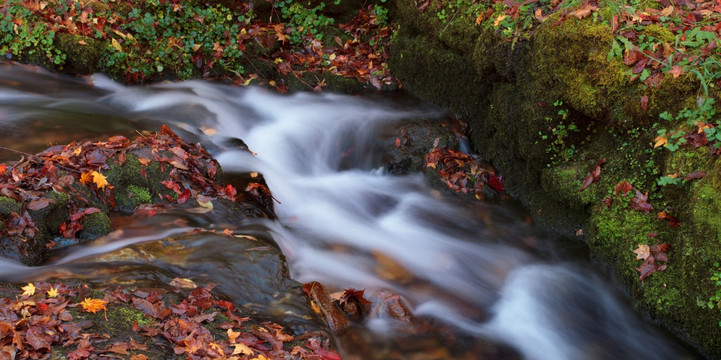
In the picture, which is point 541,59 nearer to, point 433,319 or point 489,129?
point 489,129

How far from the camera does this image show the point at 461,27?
283 inches

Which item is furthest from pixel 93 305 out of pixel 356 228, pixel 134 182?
pixel 356 228

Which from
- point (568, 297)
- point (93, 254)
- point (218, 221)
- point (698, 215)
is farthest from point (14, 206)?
point (698, 215)

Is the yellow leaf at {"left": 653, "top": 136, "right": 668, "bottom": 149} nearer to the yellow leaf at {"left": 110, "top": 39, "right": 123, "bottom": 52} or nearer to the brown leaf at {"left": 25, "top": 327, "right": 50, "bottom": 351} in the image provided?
the brown leaf at {"left": 25, "top": 327, "right": 50, "bottom": 351}

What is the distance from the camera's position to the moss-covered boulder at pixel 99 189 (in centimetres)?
429

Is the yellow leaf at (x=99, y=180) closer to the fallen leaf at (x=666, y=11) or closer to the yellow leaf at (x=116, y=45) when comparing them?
the yellow leaf at (x=116, y=45)

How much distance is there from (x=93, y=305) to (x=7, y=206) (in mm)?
1438

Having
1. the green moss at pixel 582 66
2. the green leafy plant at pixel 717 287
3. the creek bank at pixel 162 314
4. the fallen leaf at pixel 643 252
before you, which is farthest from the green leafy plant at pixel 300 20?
the green leafy plant at pixel 717 287

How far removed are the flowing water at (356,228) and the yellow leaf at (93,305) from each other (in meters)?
0.53

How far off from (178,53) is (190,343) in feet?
20.3

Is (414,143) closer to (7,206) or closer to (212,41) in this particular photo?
(212,41)

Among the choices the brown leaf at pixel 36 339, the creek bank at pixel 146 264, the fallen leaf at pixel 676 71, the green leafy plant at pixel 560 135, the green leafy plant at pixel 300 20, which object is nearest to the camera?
the brown leaf at pixel 36 339

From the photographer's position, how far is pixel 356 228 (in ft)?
20.5

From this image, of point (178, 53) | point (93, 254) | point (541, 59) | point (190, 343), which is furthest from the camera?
point (178, 53)
